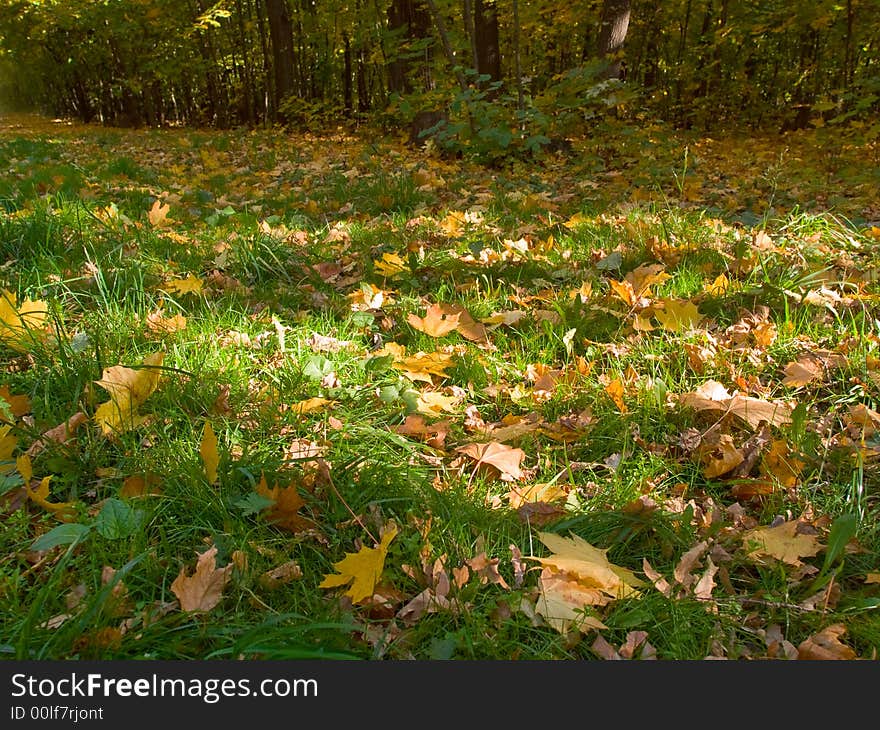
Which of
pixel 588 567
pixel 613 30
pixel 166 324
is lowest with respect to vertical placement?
pixel 588 567

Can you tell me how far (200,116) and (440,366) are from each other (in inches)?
890

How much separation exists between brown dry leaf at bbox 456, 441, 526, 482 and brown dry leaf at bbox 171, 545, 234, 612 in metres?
0.68

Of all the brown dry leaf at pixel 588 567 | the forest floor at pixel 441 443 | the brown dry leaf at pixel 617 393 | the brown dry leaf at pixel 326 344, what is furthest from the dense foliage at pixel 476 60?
the brown dry leaf at pixel 588 567

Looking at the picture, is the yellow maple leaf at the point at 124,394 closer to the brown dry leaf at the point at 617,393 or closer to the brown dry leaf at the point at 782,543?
the brown dry leaf at the point at 617,393

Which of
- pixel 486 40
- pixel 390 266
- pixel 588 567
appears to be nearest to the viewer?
pixel 588 567

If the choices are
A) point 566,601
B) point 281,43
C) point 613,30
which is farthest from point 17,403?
point 281,43

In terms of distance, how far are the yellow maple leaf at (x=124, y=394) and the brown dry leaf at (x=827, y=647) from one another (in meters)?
1.61

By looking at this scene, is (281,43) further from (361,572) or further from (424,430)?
(361,572)

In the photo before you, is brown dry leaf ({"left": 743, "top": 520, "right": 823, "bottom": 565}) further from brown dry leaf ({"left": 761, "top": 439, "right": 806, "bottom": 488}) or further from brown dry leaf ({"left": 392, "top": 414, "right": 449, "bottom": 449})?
brown dry leaf ({"left": 392, "top": 414, "right": 449, "bottom": 449})

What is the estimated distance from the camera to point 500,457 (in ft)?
5.57

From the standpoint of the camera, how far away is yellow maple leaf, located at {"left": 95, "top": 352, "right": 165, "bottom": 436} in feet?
5.60

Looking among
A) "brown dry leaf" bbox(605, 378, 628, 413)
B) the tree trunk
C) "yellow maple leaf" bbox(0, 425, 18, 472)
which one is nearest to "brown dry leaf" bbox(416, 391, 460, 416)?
"brown dry leaf" bbox(605, 378, 628, 413)

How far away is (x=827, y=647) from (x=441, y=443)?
3.25 feet

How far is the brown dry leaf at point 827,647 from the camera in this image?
1.18 metres
